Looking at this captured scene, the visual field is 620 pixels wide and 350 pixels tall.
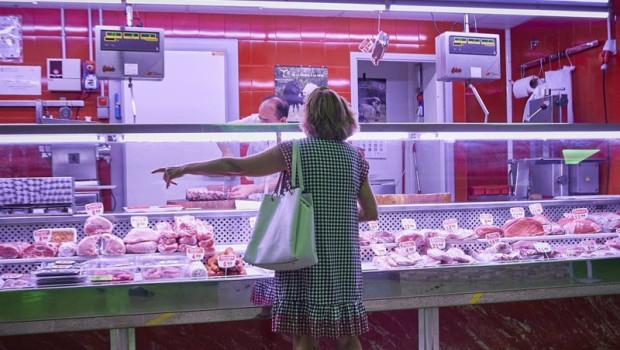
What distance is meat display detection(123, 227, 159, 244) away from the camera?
3125 mm

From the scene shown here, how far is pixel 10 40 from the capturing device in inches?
277

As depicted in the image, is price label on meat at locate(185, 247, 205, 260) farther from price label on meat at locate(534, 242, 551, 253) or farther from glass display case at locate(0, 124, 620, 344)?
price label on meat at locate(534, 242, 551, 253)

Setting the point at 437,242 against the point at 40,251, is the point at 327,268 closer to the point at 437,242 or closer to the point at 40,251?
the point at 437,242

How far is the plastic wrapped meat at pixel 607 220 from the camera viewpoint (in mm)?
3658

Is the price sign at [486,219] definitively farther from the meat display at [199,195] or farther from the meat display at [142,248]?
the meat display at [142,248]

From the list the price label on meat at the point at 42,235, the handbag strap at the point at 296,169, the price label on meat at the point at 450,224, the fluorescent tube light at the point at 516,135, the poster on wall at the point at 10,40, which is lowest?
the price label on meat at the point at 450,224

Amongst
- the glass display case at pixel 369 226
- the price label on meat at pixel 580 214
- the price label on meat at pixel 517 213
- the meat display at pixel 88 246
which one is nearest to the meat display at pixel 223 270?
the glass display case at pixel 369 226

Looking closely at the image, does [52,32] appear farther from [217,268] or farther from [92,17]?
[217,268]

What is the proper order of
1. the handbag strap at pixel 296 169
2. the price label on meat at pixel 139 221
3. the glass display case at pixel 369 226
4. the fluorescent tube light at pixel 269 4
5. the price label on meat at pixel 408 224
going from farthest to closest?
the fluorescent tube light at pixel 269 4
the price label on meat at pixel 408 224
the price label on meat at pixel 139 221
the glass display case at pixel 369 226
the handbag strap at pixel 296 169

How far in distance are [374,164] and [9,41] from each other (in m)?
5.43

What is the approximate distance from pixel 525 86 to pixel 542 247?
4.90 m

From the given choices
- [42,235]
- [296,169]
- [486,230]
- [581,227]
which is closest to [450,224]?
[486,230]

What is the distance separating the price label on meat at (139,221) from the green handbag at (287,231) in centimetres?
102

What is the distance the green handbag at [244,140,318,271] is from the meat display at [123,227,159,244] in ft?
2.97
